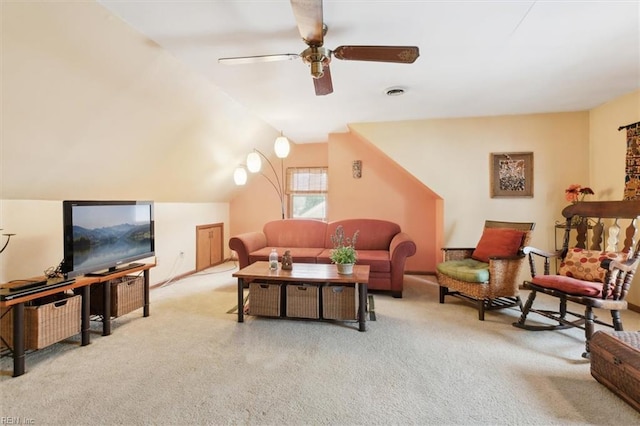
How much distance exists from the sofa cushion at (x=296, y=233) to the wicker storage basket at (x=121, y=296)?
1.97m

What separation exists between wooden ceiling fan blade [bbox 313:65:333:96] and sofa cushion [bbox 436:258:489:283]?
2.17 metres

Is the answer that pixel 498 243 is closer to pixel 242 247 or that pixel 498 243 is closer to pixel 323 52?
pixel 323 52

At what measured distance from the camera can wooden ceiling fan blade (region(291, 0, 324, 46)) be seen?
1355 millimetres

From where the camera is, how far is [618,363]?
1.60 metres

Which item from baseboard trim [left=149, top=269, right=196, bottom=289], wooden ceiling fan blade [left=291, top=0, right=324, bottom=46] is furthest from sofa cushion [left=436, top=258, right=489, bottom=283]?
baseboard trim [left=149, top=269, right=196, bottom=289]

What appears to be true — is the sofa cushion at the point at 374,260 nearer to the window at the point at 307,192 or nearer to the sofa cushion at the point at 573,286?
the sofa cushion at the point at 573,286

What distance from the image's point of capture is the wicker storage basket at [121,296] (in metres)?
2.47

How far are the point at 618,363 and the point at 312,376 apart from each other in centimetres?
176

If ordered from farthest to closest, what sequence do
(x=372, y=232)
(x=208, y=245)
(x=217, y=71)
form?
(x=208, y=245)
(x=372, y=232)
(x=217, y=71)

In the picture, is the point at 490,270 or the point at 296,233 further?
the point at 296,233

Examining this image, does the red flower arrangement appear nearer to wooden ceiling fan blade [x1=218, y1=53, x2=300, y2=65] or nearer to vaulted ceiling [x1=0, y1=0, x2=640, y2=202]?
vaulted ceiling [x1=0, y1=0, x2=640, y2=202]

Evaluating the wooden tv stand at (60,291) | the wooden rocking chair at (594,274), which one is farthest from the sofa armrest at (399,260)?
the wooden tv stand at (60,291)

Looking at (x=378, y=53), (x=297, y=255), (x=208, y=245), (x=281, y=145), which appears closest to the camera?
(x=378, y=53)

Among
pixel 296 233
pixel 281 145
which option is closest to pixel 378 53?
pixel 281 145
